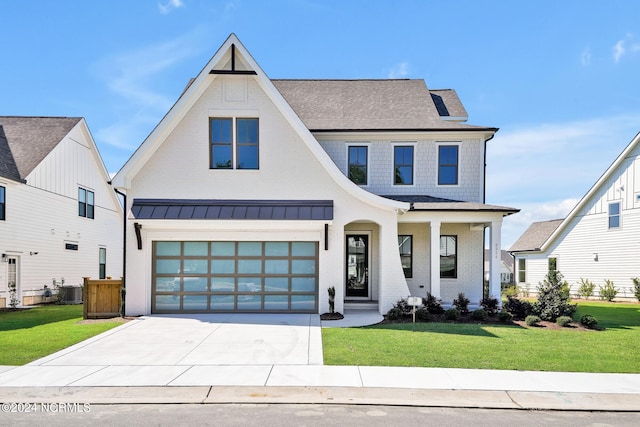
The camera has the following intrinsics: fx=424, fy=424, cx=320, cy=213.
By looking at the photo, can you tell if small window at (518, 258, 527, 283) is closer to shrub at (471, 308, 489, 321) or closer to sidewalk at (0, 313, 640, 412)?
shrub at (471, 308, 489, 321)

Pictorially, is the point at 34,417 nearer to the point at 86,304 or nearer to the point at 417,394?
the point at 417,394

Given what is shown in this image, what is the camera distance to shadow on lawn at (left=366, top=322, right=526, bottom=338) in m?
11.6

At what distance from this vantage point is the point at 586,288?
23.5 m

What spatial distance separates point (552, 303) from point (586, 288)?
12511 millimetres

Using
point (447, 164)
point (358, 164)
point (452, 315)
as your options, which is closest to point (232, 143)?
point (358, 164)

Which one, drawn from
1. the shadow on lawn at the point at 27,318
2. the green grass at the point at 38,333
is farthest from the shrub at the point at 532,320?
the shadow on lawn at the point at 27,318

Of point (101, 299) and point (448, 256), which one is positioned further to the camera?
point (448, 256)

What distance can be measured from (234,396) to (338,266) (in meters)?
7.78

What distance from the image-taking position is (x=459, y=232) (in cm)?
1706

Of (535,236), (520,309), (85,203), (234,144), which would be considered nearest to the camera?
(520,309)

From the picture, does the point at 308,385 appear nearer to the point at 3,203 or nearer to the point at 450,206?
the point at 450,206

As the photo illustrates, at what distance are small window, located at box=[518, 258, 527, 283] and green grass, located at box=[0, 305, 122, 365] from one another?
85.7ft

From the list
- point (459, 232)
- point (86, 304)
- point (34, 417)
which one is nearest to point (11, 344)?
point (86, 304)

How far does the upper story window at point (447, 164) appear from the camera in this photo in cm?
1691
